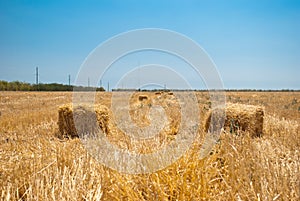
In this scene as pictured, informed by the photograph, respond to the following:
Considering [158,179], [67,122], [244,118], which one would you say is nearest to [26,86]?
[67,122]

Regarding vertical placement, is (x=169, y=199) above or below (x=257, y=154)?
below

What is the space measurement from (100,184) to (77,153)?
102cm

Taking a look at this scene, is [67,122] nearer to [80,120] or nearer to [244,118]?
[80,120]

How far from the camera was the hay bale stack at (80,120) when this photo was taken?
741cm

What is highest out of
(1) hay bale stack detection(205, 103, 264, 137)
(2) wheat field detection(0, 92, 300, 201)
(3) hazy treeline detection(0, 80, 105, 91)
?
(3) hazy treeline detection(0, 80, 105, 91)

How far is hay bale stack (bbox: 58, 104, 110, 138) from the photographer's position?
741cm

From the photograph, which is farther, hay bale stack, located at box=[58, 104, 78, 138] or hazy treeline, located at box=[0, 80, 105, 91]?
hazy treeline, located at box=[0, 80, 105, 91]

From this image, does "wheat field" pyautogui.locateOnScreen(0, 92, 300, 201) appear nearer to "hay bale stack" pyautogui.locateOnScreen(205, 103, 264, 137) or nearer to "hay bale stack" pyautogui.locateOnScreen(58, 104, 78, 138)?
"hay bale stack" pyautogui.locateOnScreen(205, 103, 264, 137)

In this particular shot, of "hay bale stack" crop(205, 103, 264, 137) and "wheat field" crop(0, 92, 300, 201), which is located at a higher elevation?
"hay bale stack" crop(205, 103, 264, 137)

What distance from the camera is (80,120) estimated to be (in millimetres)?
7535

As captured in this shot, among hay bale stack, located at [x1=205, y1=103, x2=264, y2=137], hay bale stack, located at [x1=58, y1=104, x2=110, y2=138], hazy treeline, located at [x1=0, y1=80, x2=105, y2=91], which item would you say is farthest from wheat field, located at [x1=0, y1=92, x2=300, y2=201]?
hazy treeline, located at [x1=0, y1=80, x2=105, y2=91]

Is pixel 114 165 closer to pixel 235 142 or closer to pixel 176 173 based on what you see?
pixel 176 173

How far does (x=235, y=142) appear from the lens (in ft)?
15.0

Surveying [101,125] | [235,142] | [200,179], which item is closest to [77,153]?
[200,179]
